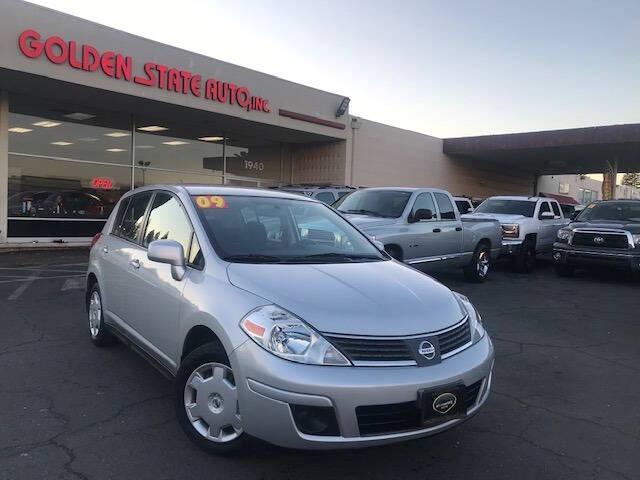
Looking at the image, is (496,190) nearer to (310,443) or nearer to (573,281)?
(573,281)

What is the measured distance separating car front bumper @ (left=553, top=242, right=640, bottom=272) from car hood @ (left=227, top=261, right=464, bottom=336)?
8.55m

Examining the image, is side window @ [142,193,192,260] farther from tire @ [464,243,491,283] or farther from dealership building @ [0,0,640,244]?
dealership building @ [0,0,640,244]

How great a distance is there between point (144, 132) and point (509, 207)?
11.2 metres

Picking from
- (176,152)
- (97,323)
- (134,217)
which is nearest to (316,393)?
(134,217)

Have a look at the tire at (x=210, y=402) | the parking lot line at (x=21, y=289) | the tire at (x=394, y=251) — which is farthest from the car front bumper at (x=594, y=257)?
the parking lot line at (x=21, y=289)

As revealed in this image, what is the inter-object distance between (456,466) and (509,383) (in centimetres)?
174

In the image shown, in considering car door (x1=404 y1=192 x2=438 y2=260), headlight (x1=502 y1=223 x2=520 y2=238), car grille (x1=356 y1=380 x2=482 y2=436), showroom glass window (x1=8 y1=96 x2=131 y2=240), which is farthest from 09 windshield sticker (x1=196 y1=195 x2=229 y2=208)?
showroom glass window (x1=8 y1=96 x2=131 y2=240)

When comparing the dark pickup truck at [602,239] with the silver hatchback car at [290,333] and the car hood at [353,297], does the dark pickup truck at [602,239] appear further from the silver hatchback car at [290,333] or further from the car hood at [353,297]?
the car hood at [353,297]

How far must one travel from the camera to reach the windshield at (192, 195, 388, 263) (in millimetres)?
3887

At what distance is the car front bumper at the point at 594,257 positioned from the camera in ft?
35.0

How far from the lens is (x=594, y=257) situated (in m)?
11.2

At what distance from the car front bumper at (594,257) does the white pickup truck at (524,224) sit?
902 millimetres

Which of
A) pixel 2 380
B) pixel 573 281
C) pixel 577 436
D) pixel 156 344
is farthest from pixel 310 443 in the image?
pixel 573 281

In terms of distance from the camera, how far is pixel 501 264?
48.5 feet
